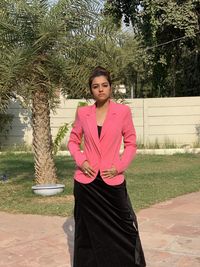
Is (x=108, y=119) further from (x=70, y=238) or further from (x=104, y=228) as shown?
(x=70, y=238)

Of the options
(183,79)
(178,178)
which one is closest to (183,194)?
(178,178)

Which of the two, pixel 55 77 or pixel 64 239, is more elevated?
pixel 55 77

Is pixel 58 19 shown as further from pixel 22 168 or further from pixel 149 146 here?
pixel 149 146

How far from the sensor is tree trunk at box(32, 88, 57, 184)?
29.3ft

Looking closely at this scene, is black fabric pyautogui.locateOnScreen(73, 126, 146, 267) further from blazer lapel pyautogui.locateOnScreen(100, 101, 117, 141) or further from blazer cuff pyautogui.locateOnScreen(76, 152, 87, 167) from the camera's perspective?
blazer cuff pyautogui.locateOnScreen(76, 152, 87, 167)

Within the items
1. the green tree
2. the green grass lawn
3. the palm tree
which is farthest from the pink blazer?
the green tree

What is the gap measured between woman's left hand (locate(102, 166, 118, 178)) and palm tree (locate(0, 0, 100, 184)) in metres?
4.74

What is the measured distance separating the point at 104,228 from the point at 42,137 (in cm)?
Answer: 531

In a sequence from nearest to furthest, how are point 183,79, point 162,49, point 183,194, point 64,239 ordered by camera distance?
point 64,239, point 183,194, point 162,49, point 183,79

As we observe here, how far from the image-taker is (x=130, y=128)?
3881 millimetres

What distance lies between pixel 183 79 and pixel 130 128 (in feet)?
79.2

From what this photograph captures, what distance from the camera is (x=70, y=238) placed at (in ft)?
19.7

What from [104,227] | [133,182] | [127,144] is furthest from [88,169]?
[133,182]

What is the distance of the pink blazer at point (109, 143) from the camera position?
3805mm
